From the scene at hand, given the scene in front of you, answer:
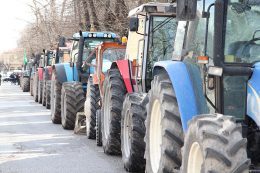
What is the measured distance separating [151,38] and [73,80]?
650 cm

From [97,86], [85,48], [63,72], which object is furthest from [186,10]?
[63,72]

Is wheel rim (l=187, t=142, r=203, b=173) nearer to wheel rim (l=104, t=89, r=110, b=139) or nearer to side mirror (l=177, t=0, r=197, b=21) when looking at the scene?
side mirror (l=177, t=0, r=197, b=21)

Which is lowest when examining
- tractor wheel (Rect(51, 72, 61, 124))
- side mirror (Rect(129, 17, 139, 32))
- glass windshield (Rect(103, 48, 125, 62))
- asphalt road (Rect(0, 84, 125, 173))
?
asphalt road (Rect(0, 84, 125, 173))

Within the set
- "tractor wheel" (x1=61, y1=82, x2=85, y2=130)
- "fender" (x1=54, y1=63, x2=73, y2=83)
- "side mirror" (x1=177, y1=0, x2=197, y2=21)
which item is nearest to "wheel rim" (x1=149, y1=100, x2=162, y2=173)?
"side mirror" (x1=177, y1=0, x2=197, y2=21)

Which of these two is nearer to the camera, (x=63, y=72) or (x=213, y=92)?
(x=213, y=92)

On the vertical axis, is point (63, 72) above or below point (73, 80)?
above

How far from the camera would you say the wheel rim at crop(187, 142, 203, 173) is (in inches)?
181

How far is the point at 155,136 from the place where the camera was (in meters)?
6.38

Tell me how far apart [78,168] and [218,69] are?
3955 mm

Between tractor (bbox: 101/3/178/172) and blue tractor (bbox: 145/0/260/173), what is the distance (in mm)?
1563

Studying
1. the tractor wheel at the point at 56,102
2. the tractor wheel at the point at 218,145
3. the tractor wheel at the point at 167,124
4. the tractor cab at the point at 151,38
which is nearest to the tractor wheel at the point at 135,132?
the tractor cab at the point at 151,38

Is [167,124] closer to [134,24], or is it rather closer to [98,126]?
[134,24]

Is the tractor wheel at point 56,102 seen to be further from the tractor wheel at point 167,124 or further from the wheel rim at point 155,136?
the tractor wheel at point 167,124

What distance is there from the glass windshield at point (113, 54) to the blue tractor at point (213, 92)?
558 centimetres
